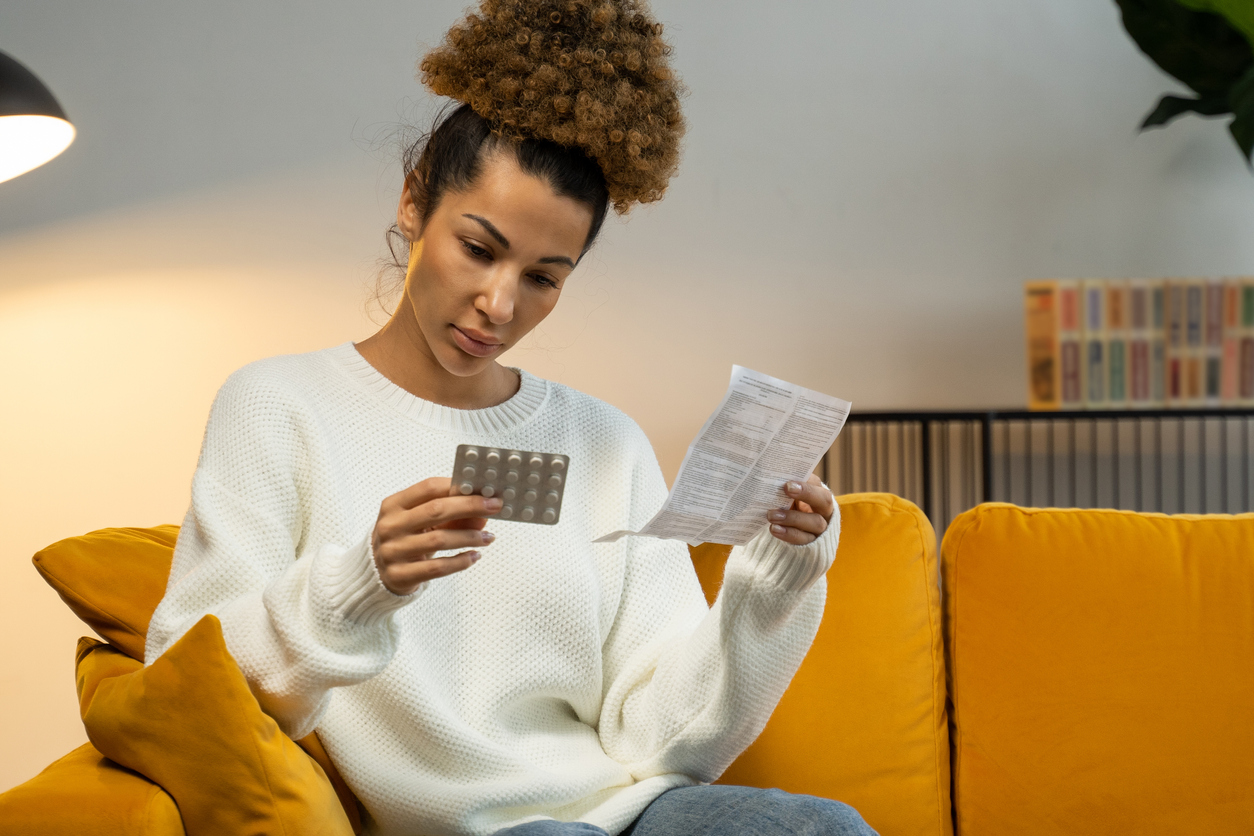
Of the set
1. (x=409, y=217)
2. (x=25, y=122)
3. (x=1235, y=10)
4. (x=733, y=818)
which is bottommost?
(x=733, y=818)

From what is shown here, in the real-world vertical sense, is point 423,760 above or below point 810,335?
below

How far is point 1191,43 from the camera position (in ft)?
6.68

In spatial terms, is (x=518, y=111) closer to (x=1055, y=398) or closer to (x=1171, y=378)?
(x=1055, y=398)

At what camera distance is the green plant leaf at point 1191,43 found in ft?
6.61

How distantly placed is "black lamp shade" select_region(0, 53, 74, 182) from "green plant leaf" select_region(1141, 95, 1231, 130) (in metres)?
2.12

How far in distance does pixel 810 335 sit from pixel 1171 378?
0.78m

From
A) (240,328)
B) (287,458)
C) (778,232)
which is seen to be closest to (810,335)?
(778,232)

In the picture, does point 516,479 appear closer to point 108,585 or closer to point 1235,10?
point 108,585

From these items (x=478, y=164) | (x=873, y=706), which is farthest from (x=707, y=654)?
(x=478, y=164)

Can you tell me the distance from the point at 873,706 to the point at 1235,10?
4.84ft

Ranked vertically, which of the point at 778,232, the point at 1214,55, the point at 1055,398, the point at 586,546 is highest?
the point at 1214,55

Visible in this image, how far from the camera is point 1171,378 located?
83.8 inches

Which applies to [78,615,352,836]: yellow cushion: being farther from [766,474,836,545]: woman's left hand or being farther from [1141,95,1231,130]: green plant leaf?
[1141,95,1231,130]: green plant leaf

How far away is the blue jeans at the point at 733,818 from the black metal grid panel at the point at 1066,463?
1.44 metres
